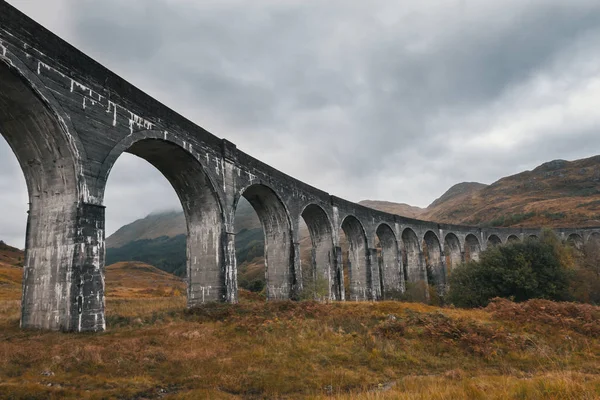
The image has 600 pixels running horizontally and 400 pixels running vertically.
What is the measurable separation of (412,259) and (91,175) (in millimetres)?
35079

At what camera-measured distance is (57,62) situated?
417 inches

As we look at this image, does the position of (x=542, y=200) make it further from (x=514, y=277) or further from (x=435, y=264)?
(x=514, y=277)

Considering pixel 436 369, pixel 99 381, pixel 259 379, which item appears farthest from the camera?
pixel 436 369

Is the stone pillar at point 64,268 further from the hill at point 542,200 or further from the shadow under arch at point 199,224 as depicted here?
the hill at point 542,200

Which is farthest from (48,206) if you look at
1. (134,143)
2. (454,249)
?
(454,249)

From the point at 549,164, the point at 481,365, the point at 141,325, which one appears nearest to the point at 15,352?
the point at 141,325

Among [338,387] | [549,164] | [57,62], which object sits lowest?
[338,387]

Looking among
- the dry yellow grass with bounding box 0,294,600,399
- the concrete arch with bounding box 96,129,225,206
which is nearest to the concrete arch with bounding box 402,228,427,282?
the dry yellow grass with bounding box 0,294,600,399

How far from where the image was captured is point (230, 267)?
17.3 metres

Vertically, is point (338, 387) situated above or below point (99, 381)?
below

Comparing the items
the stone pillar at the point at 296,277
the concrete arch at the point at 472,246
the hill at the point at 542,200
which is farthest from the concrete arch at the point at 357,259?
the hill at the point at 542,200

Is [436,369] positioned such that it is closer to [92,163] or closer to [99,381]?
[99,381]

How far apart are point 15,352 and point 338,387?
7013 millimetres

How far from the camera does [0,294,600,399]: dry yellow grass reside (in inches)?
243
